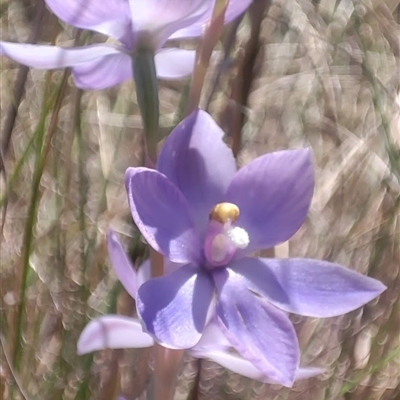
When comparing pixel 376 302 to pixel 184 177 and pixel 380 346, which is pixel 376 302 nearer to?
pixel 380 346

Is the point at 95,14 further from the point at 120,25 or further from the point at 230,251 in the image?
the point at 230,251

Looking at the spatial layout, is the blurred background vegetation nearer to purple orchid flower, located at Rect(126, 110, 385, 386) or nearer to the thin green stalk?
the thin green stalk

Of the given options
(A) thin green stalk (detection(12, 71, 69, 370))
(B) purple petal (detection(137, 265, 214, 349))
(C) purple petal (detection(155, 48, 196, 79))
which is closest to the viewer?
(B) purple petal (detection(137, 265, 214, 349))

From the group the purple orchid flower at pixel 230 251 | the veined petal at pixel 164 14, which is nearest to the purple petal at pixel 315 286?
the purple orchid flower at pixel 230 251

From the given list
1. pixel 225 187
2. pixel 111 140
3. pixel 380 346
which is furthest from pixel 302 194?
pixel 111 140

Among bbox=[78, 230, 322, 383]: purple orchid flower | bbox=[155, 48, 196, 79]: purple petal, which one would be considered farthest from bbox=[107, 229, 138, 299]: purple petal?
bbox=[155, 48, 196, 79]: purple petal
